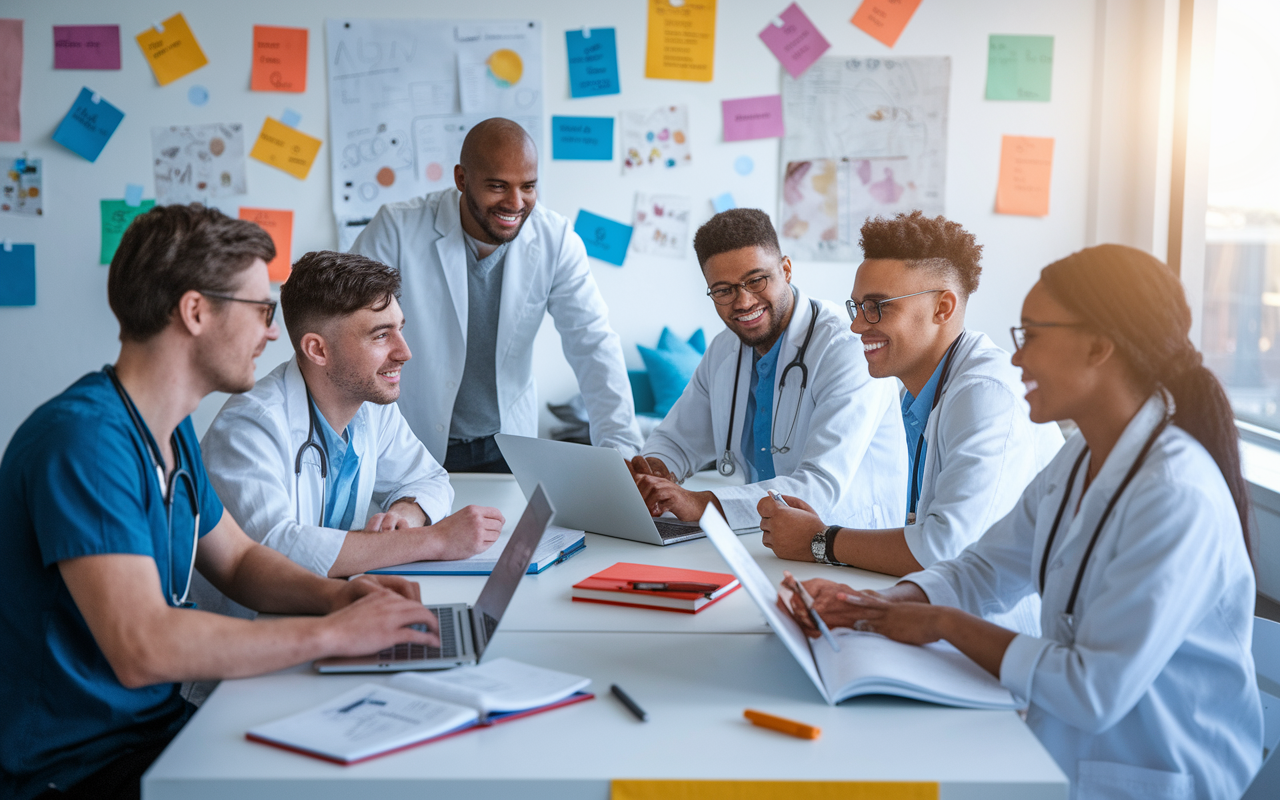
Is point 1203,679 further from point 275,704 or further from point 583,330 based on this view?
point 583,330

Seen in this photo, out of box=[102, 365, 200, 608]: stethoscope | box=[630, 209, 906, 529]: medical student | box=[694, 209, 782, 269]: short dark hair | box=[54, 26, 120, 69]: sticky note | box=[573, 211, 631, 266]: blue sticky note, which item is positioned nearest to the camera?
box=[102, 365, 200, 608]: stethoscope

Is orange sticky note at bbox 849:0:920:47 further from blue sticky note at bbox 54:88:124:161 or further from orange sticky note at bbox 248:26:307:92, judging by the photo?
blue sticky note at bbox 54:88:124:161

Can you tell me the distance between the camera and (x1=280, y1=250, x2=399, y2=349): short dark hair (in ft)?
6.03

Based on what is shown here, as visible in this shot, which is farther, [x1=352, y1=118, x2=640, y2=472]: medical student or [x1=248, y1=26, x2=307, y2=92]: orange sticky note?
[x1=248, y1=26, x2=307, y2=92]: orange sticky note

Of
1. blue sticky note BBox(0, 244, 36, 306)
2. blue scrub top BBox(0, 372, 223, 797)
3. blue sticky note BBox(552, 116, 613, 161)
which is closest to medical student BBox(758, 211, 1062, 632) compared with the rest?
blue scrub top BBox(0, 372, 223, 797)

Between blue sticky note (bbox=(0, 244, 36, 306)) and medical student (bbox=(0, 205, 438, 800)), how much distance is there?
2786mm

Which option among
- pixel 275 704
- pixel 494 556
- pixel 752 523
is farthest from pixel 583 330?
pixel 275 704

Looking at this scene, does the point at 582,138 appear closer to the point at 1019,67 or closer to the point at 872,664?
the point at 1019,67

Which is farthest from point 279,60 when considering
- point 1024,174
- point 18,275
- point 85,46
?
point 1024,174

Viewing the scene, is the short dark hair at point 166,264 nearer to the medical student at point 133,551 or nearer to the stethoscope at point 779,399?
the medical student at point 133,551

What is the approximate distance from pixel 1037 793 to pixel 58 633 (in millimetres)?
1099

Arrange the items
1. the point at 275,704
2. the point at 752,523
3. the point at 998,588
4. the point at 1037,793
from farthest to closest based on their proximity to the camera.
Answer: the point at 752,523 → the point at 998,588 → the point at 275,704 → the point at 1037,793

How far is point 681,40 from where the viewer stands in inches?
144

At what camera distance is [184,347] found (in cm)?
128
